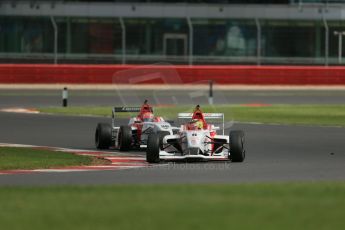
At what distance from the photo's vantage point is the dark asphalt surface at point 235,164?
17.0 metres

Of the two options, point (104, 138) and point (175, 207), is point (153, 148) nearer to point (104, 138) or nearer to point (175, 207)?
point (104, 138)

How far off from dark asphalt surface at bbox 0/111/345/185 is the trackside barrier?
17790mm

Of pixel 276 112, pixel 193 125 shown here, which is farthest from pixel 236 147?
pixel 276 112

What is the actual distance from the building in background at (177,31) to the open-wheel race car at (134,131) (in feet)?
146

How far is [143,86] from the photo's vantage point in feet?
175

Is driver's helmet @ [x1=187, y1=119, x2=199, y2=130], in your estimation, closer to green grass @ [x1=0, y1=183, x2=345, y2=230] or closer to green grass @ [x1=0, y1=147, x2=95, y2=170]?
green grass @ [x1=0, y1=147, x2=95, y2=170]

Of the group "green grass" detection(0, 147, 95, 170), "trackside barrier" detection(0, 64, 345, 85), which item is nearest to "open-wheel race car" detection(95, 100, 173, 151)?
"green grass" detection(0, 147, 95, 170)

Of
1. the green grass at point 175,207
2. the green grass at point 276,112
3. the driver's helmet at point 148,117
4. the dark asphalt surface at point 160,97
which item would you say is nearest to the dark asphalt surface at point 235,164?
the driver's helmet at point 148,117

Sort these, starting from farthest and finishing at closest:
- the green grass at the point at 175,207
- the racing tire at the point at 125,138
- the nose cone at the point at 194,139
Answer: the racing tire at the point at 125,138, the nose cone at the point at 194,139, the green grass at the point at 175,207

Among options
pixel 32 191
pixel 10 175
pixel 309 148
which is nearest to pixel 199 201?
pixel 32 191

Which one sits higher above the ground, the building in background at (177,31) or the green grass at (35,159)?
the building in background at (177,31)

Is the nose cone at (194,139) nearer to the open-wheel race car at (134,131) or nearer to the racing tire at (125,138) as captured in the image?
the open-wheel race car at (134,131)

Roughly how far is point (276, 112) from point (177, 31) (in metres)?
32.9

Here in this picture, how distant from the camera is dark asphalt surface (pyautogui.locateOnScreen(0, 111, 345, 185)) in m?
17.0
